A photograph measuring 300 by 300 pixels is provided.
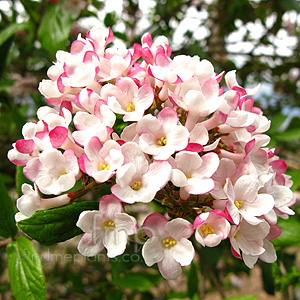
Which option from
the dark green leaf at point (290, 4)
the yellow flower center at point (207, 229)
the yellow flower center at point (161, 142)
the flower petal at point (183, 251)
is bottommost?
the dark green leaf at point (290, 4)

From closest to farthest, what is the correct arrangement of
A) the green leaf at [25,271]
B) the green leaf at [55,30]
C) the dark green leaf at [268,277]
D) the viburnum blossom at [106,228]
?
the viburnum blossom at [106,228], the green leaf at [25,271], the green leaf at [55,30], the dark green leaf at [268,277]

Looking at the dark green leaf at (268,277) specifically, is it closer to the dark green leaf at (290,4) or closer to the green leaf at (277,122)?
the green leaf at (277,122)

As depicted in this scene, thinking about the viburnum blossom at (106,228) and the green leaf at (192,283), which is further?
the green leaf at (192,283)

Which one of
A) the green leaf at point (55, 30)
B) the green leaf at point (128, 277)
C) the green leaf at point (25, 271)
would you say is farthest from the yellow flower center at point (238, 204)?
the green leaf at point (55, 30)

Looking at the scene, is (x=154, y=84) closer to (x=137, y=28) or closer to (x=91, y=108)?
(x=91, y=108)

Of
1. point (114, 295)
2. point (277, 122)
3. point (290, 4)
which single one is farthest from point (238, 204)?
point (290, 4)

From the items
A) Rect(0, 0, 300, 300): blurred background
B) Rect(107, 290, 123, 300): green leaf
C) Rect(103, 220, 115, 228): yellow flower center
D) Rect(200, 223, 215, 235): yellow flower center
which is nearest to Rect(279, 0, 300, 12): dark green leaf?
Rect(0, 0, 300, 300): blurred background

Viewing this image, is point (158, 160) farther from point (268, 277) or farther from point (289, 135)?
point (289, 135)

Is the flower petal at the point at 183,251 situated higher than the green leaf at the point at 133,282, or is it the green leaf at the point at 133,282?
the flower petal at the point at 183,251
